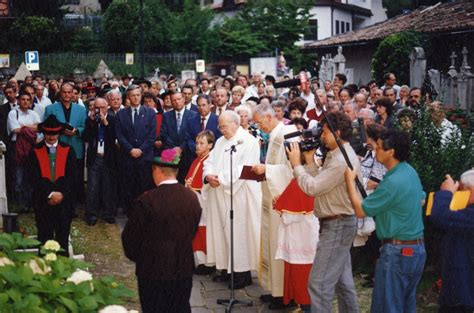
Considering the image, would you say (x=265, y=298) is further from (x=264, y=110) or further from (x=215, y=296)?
(x=264, y=110)

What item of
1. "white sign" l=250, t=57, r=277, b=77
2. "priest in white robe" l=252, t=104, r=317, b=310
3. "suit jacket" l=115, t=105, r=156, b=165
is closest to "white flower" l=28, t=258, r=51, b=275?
"priest in white robe" l=252, t=104, r=317, b=310

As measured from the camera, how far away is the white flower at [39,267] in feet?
12.4

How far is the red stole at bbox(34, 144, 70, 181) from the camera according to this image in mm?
8523

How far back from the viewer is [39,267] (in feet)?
12.5

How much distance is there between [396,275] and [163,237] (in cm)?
190

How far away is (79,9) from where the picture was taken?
60562 mm

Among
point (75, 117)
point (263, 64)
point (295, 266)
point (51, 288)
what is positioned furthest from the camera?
point (263, 64)

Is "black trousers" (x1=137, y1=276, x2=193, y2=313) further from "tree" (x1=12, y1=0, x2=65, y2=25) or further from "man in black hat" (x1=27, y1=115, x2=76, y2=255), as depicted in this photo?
"tree" (x1=12, y1=0, x2=65, y2=25)

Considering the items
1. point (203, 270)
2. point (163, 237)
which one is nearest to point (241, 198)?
point (203, 270)

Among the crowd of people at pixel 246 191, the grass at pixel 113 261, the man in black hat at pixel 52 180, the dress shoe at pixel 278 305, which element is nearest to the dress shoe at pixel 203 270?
the crowd of people at pixel 246 191

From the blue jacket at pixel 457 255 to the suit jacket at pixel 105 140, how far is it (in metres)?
6.51

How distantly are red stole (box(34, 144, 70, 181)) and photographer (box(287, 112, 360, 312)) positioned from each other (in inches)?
135

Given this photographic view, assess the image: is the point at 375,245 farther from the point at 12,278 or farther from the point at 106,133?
the point at 12,278

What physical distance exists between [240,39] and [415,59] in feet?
87.7
